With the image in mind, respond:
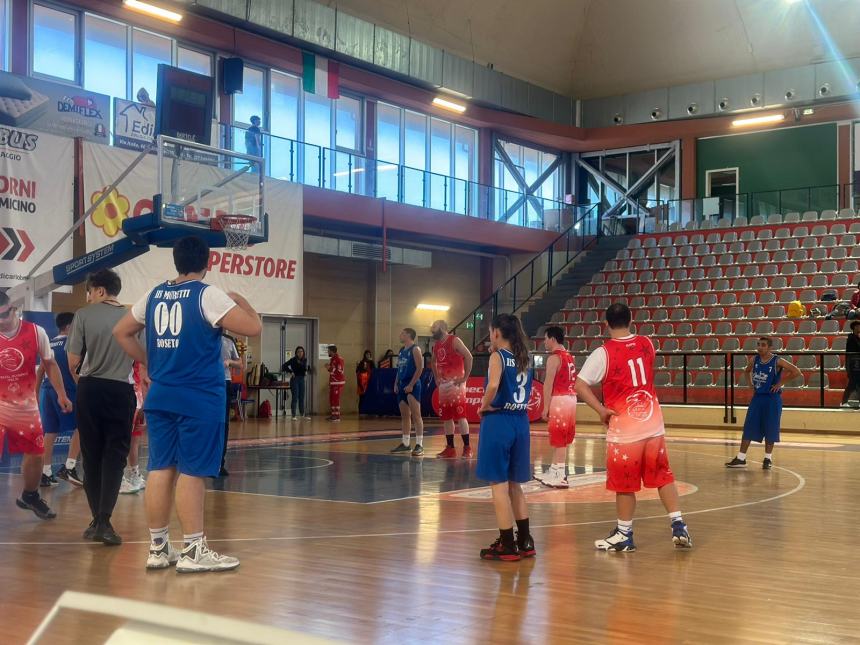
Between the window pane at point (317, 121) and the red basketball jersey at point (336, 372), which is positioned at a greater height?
the window pane at point (317, 121)

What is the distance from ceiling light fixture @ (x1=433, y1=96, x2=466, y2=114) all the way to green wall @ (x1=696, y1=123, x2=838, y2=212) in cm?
820

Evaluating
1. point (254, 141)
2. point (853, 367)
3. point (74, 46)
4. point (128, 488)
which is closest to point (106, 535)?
point (128, 488)

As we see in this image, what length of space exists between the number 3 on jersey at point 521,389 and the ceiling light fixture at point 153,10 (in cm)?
1630

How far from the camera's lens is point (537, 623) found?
489cm

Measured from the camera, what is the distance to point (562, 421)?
10742 mm

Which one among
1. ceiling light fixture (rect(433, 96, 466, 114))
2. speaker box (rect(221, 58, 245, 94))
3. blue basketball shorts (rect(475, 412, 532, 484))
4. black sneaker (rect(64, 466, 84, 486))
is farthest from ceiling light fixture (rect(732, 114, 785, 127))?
blue basketball shorts (rect(475, 412, 532, 484))

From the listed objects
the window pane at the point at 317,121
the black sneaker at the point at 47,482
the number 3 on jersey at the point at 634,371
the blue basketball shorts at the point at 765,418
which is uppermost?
the window pane at the point at 317,121

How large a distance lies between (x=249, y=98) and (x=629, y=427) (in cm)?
1859

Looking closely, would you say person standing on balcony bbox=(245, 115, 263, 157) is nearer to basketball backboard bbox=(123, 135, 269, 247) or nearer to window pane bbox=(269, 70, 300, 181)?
window pane bbox=(269, 70, 300, 181)

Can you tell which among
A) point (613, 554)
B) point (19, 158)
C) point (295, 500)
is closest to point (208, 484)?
point (295, 500)

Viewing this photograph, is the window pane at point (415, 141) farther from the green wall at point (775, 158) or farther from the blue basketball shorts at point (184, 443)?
the blue basketball shorts at point (184, 443)

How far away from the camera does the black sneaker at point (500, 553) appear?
6465 millimetres

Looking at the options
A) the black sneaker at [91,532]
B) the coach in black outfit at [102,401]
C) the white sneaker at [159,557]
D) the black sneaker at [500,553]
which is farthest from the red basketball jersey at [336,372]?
the white sneaker at [159,557]

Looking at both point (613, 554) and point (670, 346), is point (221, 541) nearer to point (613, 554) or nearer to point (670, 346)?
point (613, 554)
